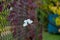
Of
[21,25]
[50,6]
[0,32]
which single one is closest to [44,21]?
[50,6]

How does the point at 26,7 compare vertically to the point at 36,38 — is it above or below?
above

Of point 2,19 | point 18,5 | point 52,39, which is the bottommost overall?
point 52,39

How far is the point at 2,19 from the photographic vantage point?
3.15 metres

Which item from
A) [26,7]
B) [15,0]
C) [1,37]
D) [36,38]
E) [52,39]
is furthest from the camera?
[52,39]

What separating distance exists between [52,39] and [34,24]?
2709 millimetres

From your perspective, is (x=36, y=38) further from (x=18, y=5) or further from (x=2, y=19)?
(x=2, y=19)

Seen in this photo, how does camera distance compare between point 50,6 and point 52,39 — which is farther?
point 50,6

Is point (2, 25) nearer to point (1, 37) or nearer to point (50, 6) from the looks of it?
point (1, 37)

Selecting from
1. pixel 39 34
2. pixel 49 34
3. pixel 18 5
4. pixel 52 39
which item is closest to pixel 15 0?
pixel 18 5

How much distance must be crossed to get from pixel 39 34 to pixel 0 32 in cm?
116

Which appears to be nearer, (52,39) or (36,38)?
(36,38)

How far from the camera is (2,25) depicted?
124 inches

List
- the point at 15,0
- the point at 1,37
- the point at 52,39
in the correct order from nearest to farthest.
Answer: the point at 1,37 → the point at 15,0 → the point at 52,39

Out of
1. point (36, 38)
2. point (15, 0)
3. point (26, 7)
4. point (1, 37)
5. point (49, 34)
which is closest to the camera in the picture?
point (1, 37)
